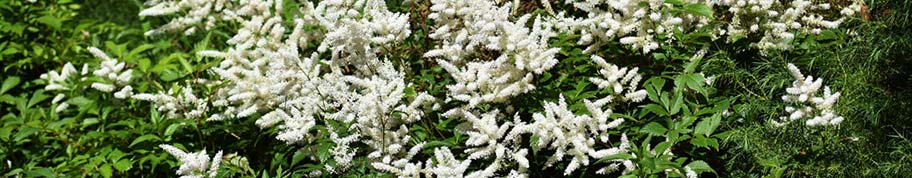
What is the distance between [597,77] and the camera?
12.1 feet

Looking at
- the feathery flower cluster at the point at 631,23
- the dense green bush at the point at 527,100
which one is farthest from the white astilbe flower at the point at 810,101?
the feathery flower cluster at the point at 631,23

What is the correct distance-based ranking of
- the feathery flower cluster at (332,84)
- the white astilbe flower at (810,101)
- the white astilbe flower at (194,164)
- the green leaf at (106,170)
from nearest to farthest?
the white astilbe flower at (810,101) < the white astilbe flower at (194,164) < the feathery flower cluster at (332,84) < the green leaf at (106,170)

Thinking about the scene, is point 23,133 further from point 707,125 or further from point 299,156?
point 707,125

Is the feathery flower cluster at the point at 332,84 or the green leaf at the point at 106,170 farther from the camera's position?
the green leaf at the point at 106,170

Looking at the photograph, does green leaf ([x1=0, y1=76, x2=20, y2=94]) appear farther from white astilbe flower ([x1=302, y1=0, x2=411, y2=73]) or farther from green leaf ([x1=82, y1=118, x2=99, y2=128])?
white astilbe flower ([x1=302, y1=0, x2=411, y2=73])

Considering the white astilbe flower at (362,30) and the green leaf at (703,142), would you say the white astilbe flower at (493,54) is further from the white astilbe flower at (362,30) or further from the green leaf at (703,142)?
the green leaf at (703,142)

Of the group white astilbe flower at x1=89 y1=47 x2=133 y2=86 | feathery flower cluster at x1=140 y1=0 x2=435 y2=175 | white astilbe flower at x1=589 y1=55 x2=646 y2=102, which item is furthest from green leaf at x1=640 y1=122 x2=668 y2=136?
white astilbe flower at x1=89 y1=47 x2=133 y2=86

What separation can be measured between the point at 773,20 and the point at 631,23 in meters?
Result: 0.51

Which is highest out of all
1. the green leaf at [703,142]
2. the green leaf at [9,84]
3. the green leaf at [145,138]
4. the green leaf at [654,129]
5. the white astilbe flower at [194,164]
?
the green leaf at [703,142]

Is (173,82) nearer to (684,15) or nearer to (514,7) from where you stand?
(514,7)

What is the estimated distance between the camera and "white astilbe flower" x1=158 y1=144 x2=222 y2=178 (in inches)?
134

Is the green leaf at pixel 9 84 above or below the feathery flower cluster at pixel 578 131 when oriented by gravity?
below

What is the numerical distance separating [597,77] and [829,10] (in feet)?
3.30

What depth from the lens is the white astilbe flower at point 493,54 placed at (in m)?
3.46
